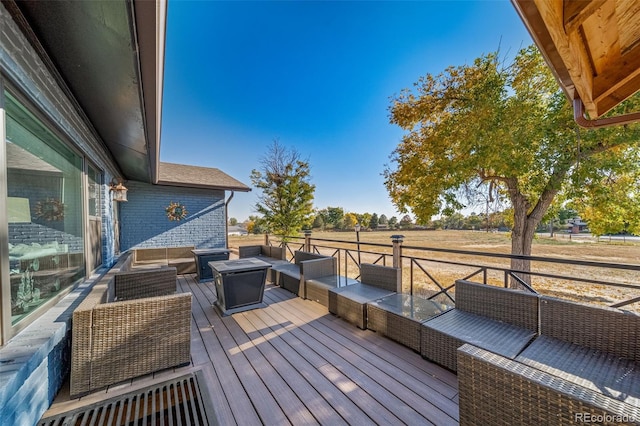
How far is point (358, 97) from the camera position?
863 cm

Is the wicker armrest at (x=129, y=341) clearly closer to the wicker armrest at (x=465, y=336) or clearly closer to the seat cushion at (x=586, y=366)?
the wicker armrest at (x=465, y=336)

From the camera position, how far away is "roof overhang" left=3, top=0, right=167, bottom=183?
1.35m

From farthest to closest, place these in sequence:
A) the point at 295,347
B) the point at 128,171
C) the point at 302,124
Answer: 1. the point at 302,124
2. the point at 128,171
3. the point at 295,347

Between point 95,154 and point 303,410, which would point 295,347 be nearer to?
point 303,410

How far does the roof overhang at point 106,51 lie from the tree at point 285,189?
4.64 meters

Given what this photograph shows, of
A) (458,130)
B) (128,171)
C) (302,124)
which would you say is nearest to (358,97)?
(302,124)

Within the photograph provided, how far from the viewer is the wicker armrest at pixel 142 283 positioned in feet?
10.6

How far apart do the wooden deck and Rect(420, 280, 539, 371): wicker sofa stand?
0.69ft

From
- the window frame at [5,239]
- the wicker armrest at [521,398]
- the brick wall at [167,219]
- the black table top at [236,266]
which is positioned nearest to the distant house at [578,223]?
the wicker armrest at [521,398]

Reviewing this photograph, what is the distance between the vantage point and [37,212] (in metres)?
1.89

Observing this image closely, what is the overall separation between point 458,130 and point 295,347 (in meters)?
5.37

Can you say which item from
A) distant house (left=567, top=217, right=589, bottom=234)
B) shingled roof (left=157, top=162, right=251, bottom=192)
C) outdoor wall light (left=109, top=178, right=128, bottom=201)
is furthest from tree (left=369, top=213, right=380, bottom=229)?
outdoor wall light (left=109, top=178, right=128, bottom=201)

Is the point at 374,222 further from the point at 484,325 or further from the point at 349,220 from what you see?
the point at 484,325

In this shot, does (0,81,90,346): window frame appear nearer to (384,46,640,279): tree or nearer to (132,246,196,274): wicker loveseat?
(132,246,196,274): wicker loveseat
